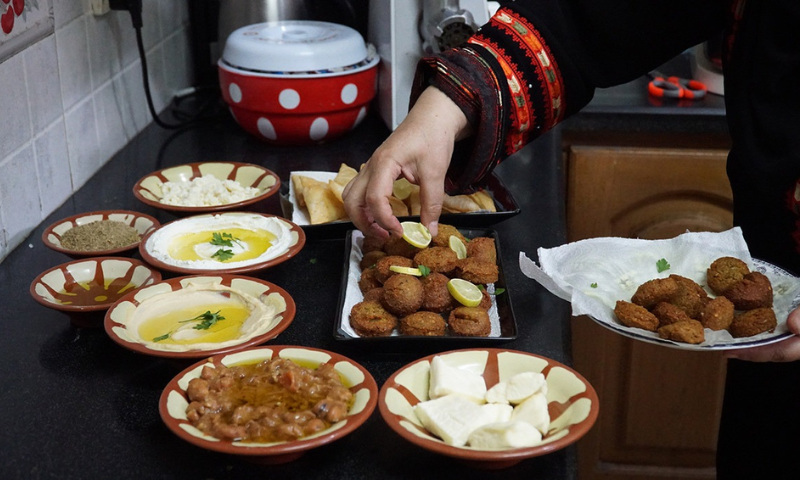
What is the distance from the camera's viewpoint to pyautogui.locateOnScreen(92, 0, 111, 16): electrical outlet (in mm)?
1628

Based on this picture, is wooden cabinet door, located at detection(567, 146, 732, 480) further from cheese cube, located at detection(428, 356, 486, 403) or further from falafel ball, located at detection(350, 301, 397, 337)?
cheese cube, located at detection(428, 356, 486, 403)

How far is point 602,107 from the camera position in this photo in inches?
77.2

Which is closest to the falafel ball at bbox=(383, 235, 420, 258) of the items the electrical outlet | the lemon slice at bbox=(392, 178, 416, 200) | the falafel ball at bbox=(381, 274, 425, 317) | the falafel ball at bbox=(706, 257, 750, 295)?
the falafel ball at bbox=(381, 274, 425, 317)

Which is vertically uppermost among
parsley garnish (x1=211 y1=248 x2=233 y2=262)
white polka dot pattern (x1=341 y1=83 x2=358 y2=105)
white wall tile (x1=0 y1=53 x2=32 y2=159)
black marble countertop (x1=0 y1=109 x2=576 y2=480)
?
white wall tile (x1=0 y1=53 x2=32 y2=159)

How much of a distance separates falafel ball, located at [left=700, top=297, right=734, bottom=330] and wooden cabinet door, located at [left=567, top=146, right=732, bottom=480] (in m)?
0.87

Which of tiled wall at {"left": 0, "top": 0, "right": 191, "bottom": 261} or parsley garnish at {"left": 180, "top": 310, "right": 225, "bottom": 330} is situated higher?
tiled wall at {"left": 0, "top": 0, "right": 191, "bottom": 261}

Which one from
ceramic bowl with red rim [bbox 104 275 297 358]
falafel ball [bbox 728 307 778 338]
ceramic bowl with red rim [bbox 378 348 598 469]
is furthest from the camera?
falafel ball [bbox 728 307 778 338]

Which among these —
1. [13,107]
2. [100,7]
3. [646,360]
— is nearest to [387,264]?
[13,107]

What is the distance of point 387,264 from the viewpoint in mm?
1147

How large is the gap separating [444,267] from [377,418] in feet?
1.03

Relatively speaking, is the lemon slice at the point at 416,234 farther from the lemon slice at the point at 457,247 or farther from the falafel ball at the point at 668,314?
the falafel ball at the point at 668,314

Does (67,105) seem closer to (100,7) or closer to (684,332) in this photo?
(100,7)

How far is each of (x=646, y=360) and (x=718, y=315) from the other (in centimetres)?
91

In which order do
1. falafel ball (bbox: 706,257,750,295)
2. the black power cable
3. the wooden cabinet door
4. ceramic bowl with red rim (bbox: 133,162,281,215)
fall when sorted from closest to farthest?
1. falafel ball (bbox: 706,257,750,295)
2. ceramic bowl with red rim (bbox: 133,162,281,215)
3. the black power cable
4. the wooden cabinet door
